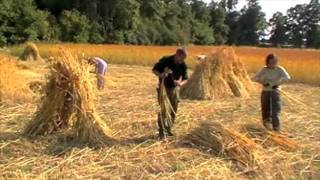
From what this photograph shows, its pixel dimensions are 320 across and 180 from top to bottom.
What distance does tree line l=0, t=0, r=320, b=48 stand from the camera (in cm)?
5038

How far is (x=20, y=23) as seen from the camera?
163ft

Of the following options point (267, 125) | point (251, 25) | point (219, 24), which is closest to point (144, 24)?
point (219, 24)

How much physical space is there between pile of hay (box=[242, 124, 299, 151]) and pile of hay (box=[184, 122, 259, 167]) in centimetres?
56

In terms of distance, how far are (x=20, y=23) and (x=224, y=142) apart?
144 ft

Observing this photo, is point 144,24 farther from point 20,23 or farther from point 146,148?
point 146,148

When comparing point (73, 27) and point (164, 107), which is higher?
point (73, 27)

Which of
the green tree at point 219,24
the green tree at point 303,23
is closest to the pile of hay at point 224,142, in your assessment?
the green tree at point 219,24

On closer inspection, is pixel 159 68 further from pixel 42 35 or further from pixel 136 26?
pixel 136 26

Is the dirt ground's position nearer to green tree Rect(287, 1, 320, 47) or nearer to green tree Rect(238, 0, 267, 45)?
green tree Rect(238, 0, 267, 45)

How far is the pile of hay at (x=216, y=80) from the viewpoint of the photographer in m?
14.3

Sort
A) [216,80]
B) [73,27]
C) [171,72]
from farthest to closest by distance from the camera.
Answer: [73,27] < [216,80] < [171,72]

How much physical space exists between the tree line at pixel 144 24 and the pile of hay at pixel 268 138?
39.3 meters

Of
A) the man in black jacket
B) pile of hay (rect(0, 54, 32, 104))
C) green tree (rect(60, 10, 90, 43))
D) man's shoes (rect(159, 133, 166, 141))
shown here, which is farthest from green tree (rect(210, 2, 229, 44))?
man's shoes (rect(159, 133, 166, 141))

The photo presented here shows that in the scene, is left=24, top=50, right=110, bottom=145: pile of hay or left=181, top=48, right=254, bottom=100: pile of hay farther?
left=181, top=48, right=254, bottom=100: pile of hay
